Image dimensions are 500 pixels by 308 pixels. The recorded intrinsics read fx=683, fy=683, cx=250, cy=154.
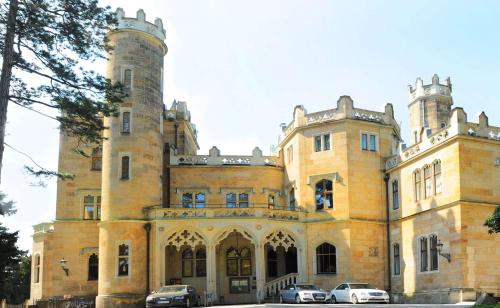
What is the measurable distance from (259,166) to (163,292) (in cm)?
1144

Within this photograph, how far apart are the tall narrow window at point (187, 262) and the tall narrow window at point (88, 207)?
5552 mm

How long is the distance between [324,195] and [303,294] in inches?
269

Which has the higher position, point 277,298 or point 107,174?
point 107,174

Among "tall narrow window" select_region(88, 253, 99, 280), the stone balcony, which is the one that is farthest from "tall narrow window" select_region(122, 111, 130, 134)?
"tall narrow window" select_region(88, 253, 99, 280)

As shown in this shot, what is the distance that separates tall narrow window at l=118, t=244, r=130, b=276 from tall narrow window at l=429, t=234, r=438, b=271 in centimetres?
1451

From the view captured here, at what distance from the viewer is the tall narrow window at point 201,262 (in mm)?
37000

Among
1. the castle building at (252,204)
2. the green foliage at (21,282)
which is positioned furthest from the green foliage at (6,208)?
the green foliage at (21,282)

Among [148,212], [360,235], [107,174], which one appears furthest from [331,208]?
[107,174]

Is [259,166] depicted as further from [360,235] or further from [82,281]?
[82,281]

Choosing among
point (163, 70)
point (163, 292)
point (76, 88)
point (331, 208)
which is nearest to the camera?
point (76, 88)

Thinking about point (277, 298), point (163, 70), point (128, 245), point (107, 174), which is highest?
point (163, 70)

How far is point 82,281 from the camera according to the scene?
120 feet

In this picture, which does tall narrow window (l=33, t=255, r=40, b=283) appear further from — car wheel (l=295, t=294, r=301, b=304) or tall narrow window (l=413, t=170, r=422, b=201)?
tall narrow window (l=413, t=170, r=422, b=201)

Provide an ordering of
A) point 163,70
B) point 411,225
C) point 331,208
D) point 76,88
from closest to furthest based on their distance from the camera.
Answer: point 76,88 → point 411,225 → point 331,208 → point 163,70
